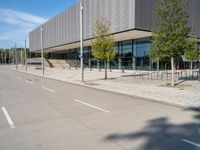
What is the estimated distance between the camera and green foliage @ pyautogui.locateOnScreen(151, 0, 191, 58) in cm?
1759

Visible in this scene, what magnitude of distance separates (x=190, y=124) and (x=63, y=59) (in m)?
76.6

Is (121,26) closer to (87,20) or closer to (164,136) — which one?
(87,20)

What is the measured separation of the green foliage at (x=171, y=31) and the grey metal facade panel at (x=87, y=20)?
50.4ft

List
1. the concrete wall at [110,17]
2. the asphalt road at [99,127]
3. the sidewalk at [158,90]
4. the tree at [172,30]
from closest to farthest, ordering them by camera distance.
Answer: the asphalt road at [99,127], the sidewalk at [158,90], the tree at [172,30], the concrete wall at [110,17]

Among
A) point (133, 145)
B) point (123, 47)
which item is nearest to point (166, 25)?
point (133, 145)

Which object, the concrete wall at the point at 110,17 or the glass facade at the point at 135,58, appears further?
the glass facade at the point at 135,58

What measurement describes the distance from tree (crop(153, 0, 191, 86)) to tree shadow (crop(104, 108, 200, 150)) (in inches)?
429

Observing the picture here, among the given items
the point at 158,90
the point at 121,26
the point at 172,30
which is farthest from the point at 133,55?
the point at 158,90

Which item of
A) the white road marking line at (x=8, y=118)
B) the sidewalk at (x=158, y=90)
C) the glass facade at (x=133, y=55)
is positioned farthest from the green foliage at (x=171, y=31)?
the glass facade at (x=133, y=55)

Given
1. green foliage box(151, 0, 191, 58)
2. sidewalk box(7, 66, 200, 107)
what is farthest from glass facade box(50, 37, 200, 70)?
green foliage box(151, 0, 191, 58)

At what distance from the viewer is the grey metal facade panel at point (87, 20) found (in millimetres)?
35469

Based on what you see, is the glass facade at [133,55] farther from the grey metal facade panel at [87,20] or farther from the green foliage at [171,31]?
the green foliage at [171,31]

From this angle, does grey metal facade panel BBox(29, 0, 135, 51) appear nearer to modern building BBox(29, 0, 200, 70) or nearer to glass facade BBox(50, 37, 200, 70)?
Result: modern building BBox(29, 0, 200, 70)

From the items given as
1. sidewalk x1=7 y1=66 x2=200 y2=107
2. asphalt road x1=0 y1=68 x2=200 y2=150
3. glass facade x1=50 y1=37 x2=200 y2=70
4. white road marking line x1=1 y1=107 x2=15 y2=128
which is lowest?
white road marking line x1=1 y1=107 x2=15 y2=128
